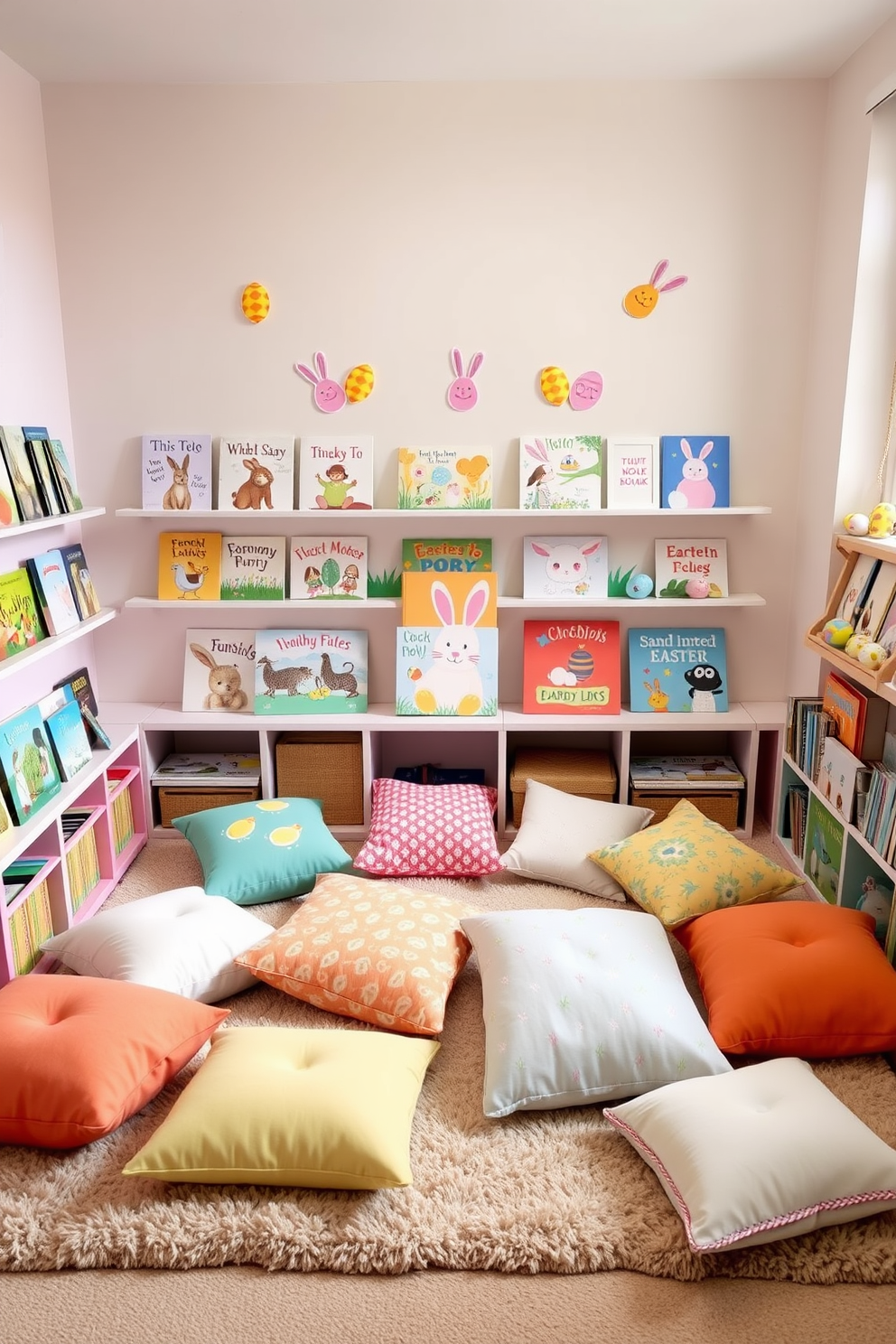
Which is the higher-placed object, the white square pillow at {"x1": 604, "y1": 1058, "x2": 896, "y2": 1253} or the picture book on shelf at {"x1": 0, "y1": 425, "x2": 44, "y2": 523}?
the picture book on shelf at {"x1": 0, "y1": 425, "x2": 44, "y2": 523}

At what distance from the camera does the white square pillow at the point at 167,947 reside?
7.11ft

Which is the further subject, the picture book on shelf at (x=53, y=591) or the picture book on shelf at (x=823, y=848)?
the picture book on shelf at (x=53, y=591)

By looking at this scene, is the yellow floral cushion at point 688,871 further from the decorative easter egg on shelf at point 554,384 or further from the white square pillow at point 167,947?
the decorative easter egg on shelf at point 554,384

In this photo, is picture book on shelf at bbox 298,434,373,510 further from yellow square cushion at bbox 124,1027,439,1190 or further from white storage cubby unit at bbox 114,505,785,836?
yellow square cushion at bbox 124,1027,439,1190

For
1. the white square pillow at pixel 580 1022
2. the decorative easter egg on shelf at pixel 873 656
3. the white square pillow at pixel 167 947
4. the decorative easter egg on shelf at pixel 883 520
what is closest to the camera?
the white square pillow at pixel 580 1022

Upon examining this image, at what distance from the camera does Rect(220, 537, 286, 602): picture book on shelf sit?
321 cm

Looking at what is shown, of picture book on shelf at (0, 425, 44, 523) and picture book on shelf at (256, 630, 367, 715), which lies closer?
picture book on shelf at (0, 425, 44, 523)

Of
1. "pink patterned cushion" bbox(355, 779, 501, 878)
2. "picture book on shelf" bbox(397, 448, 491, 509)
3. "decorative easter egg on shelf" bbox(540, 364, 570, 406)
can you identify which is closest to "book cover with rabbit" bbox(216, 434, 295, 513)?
"picture book on shelf" bbox(397, 448, 491, 509)

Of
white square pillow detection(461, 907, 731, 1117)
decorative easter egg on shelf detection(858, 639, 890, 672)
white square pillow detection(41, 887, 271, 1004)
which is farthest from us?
decorative easter egg on shelf detection(858, 639, 890, 672)

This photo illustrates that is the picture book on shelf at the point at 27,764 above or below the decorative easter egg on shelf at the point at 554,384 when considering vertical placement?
below

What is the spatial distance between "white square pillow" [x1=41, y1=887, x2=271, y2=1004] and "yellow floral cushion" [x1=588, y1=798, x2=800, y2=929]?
3.21 feet

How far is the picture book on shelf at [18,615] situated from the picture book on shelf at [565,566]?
4.85ft

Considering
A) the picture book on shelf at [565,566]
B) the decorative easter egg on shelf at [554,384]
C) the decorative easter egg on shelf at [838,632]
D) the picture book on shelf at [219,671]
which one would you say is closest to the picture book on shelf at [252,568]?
the picture book on shelf at [219,671]

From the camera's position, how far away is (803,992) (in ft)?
6.65
